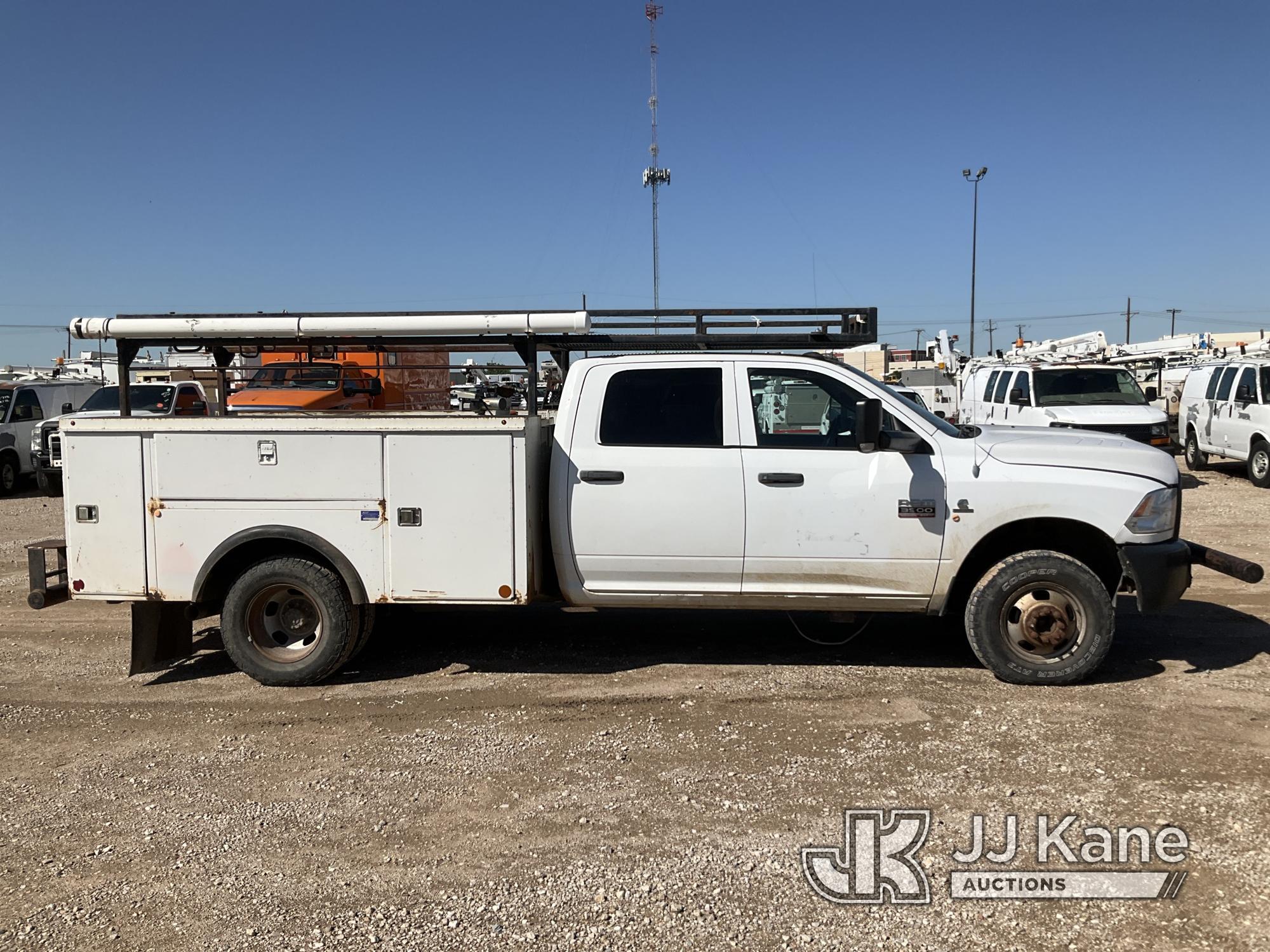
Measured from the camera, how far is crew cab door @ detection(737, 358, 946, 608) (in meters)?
5.71

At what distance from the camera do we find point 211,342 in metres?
6.41

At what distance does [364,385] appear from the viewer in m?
7.20

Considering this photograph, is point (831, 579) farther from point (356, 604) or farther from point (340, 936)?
point (340, 936)

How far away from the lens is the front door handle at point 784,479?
573 centimetres

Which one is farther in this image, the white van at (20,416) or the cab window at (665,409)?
the white van at (20,416)

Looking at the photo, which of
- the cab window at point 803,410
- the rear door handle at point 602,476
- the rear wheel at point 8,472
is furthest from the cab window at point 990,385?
the rear wheel at point 8,472

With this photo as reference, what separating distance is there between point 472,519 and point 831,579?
2.18m

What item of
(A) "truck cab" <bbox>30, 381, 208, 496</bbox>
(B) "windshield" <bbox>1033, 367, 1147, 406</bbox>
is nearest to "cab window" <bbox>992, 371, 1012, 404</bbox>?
(B) "windshield" <bbox>1033, 367, 1147, 406</bbox>

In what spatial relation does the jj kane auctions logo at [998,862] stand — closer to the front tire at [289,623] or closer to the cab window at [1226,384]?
the front tire at [289,623]

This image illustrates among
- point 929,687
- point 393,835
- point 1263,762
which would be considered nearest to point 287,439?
point 393,835

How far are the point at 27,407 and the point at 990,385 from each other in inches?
682

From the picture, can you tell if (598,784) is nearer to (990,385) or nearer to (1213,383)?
(990,385)

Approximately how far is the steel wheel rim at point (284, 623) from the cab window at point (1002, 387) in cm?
1352

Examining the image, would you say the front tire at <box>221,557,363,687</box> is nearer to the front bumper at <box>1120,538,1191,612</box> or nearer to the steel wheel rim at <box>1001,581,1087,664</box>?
the steel wheel rim at <box>1001,581,1087,664</box>
